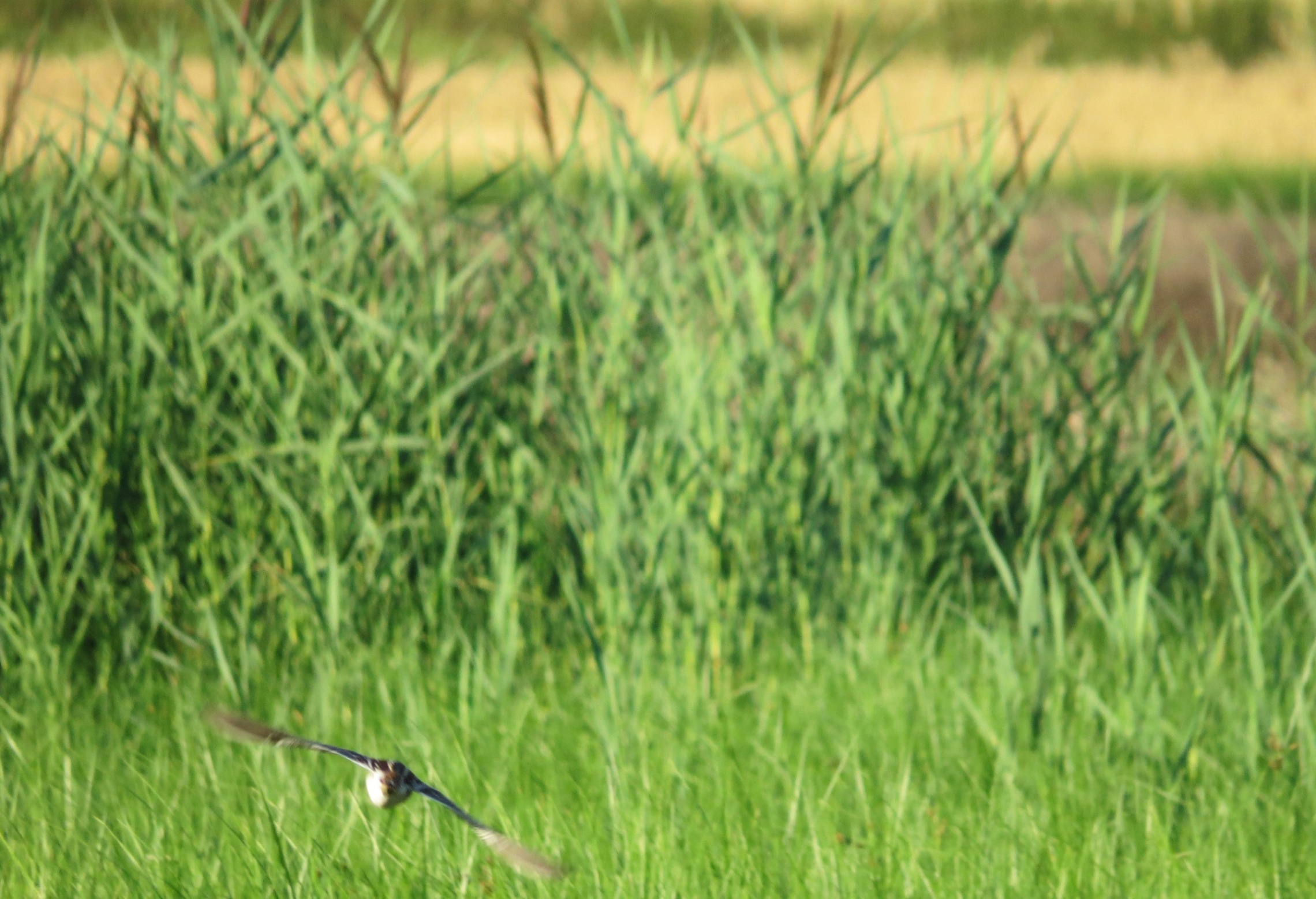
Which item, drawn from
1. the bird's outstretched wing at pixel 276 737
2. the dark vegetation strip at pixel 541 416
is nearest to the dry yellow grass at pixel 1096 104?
the dark vegetation strip at pixel 541 416

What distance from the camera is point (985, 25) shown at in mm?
14219

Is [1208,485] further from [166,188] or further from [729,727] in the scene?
[166,188]

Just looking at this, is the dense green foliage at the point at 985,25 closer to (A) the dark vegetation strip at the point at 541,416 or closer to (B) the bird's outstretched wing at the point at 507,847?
(A) the dark vegetation strip at the point at 541,416

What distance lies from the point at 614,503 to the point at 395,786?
0.90 m

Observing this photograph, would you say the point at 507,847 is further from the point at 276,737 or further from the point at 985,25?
the point at 985,25

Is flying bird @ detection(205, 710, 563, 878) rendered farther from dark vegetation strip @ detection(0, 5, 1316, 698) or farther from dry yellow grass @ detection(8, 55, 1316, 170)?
dry yellow grass @ detection(8, 55, 1316, 170)

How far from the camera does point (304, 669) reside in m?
2.23

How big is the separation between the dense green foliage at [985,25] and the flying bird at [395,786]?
1160 cm

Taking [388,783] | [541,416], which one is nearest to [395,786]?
[388,783]

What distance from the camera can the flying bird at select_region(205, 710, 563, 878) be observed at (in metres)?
1.20

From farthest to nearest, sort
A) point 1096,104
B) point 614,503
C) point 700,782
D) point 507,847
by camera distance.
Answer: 1. point 1096,104
2. point 614,503
3. point 700,782
4. point 507,847

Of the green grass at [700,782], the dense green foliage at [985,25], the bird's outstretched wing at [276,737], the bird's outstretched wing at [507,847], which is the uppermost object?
the dense green foliage at [985,25]

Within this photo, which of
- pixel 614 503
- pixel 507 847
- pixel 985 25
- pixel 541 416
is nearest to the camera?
pixel 507 847

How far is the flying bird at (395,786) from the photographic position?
3.94 feet
